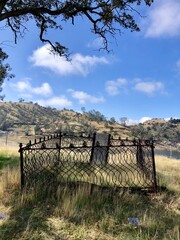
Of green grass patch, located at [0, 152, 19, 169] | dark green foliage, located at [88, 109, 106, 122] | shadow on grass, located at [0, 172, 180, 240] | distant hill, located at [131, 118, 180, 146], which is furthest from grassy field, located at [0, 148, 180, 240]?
dark green foliage, located at [88, 109, 106, 122]

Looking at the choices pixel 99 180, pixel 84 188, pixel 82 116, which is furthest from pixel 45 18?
pixel 82 116

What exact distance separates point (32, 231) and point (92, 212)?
111cm

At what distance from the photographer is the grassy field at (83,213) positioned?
13.4 feet

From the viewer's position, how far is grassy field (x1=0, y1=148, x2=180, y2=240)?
4070 millimetres

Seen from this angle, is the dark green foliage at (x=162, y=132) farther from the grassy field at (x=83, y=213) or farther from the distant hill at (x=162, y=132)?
the grassy field at (x=83, y=213)

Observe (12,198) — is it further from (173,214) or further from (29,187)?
(173,214)

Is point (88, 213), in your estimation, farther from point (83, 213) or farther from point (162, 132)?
point (162, 132)

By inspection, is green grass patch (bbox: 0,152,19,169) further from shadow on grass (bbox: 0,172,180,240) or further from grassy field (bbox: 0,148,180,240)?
shadow on grass (bbox: 0,172,180,240)

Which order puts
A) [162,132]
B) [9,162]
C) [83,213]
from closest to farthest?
[83,213] → [9,162] → [162,132]

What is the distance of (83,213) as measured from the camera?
4.69 m

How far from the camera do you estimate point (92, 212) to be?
4777 millimetres

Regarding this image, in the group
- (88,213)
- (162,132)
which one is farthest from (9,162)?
(162,132)

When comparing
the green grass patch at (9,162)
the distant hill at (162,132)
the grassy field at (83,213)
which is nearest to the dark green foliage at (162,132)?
the distant hill at (162,132)

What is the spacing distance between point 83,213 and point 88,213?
10 cm
